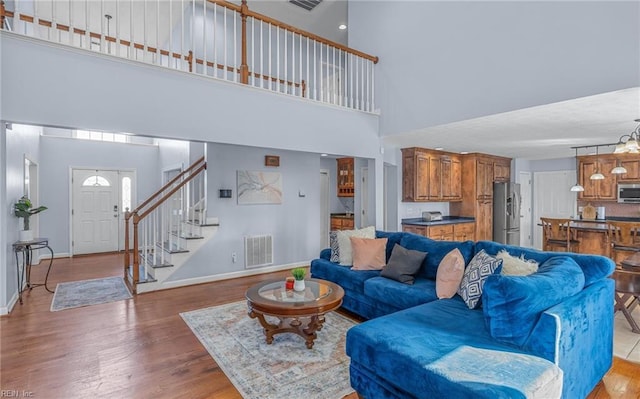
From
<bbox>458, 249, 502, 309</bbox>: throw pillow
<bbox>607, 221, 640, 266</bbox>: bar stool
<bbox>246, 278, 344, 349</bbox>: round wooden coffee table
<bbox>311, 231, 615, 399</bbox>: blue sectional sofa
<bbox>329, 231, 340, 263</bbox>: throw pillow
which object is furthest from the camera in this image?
<bbox>607, 221, 640, 266</bbox>: bar stool

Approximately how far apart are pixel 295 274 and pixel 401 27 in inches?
160

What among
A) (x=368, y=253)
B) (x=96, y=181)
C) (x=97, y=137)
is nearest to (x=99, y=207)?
(x=96, y=181)

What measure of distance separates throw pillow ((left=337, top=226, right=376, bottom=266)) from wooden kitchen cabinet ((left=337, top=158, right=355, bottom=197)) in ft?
12.2

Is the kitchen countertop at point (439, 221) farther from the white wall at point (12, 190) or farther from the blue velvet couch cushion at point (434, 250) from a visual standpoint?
the white wall at point (12, 190)

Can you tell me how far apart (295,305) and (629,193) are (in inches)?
289

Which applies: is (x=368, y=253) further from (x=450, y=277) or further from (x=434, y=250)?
(x=450, y=277)

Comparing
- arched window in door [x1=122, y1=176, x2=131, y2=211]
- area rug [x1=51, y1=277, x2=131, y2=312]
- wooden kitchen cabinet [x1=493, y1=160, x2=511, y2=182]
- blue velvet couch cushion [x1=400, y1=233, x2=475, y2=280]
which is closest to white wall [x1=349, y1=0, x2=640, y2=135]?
blue velvet couch cushion [x1=400, y1=233, x2=475, y2=280]

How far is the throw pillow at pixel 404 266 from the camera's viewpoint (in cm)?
352

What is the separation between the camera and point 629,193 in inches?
257

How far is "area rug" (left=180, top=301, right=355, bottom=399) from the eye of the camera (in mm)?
2414

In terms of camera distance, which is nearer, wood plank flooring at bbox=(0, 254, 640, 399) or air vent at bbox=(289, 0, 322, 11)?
wood plank flooring at bbox=(0, 254, 640, 399)

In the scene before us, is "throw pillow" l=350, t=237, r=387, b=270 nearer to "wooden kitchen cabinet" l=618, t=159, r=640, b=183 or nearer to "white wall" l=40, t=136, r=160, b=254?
"wooden kitchen cabinet" l=618, t=159, r=640, b=183

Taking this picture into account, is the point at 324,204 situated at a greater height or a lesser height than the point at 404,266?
greater

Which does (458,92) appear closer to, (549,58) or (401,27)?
(549,58)
